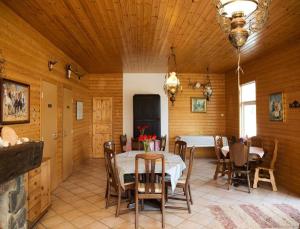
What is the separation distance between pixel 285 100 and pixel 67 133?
474 cm

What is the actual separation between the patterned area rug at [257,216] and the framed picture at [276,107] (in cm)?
187

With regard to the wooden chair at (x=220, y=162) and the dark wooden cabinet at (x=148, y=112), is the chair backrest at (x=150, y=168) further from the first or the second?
the dark wooden cabinet at (x=148, y=112)

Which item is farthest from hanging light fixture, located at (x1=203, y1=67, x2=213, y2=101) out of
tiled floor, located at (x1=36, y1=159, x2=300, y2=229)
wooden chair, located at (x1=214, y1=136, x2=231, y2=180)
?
tiled floor, located at (x1=36, y1=159, x2=300, y2=229)

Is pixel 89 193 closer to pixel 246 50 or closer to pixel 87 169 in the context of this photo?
pixel 87 169

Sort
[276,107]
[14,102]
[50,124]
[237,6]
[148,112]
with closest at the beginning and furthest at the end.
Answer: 1. [237,6]
2. [14,102]
3. [50,124]
4. [276,107]
5. [148,112]

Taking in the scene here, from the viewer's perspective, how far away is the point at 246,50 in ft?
16.2

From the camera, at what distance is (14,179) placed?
92.9 inches

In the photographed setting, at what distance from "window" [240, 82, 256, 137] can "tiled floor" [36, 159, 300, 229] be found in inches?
77.8

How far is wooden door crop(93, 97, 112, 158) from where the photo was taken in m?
7.60

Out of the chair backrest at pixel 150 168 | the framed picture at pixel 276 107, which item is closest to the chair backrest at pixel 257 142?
the framed picture at pixel 276 107

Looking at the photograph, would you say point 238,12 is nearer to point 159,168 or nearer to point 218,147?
point 159,168

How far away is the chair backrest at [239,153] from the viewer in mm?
4398

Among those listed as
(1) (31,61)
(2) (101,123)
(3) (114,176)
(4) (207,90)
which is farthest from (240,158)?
(2) (101,123)

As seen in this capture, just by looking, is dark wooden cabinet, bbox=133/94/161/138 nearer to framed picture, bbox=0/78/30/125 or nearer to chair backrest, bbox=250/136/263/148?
chair backrest, bbox=250/136/263/148
